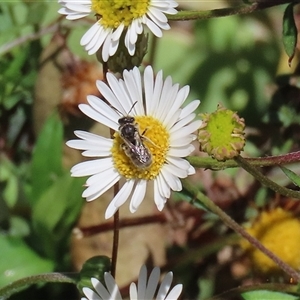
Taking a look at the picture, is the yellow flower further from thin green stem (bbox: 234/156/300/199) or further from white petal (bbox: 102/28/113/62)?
white petal (bbox: 102/28/113/62)

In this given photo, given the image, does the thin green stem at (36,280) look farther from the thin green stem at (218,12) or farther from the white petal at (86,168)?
the thin green stem at (218,12)

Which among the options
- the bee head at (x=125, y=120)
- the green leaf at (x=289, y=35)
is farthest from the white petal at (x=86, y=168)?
the green leaf at (x=289, y=35)

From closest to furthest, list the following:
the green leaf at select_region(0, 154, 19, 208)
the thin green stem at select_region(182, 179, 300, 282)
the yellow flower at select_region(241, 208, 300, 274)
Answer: the thin green stem at select_region(182, 179, 300, 282) < the yellow flower at select_region(241, 208, 300, 274) < the green leaf at select_region(0, 154, 19, 208)

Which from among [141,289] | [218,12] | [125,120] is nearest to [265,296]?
[141,289]

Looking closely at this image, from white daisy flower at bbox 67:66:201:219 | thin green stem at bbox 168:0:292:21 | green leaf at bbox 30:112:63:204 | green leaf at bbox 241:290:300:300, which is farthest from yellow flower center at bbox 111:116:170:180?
green leaf at bbox 30:112:63:204

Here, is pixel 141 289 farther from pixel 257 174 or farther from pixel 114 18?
pixel 114 18

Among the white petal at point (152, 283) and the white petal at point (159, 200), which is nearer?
the white petal at point (159, 200)
